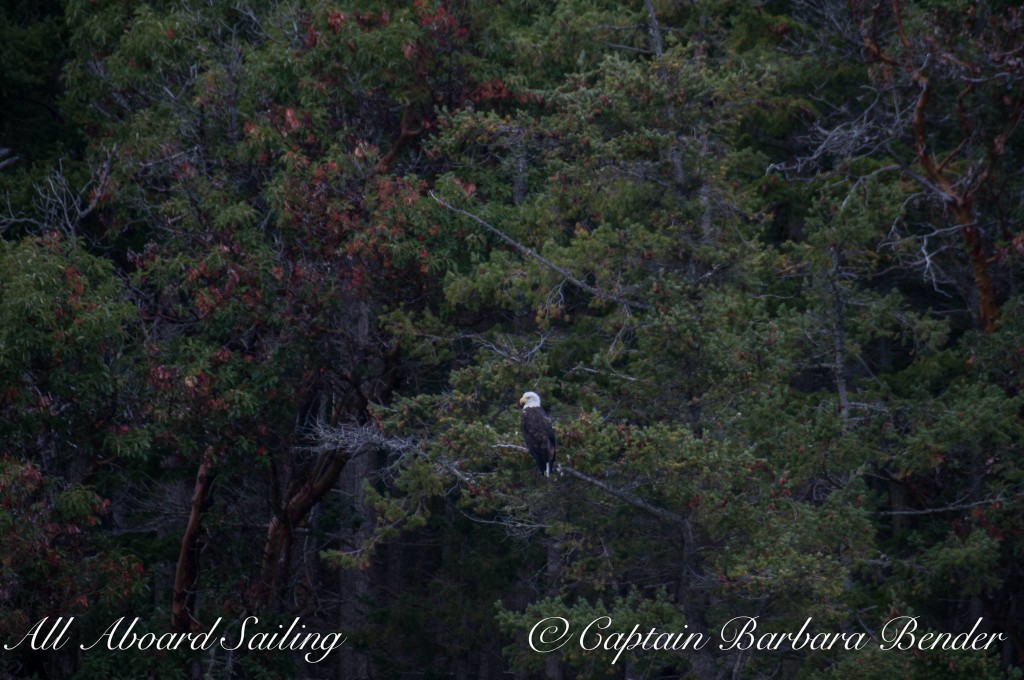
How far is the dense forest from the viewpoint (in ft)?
38.6

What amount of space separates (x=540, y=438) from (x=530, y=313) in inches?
220

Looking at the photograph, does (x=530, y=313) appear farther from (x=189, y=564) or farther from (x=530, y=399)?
(x=189, y=564)

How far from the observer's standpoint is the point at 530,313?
16109 millimetres

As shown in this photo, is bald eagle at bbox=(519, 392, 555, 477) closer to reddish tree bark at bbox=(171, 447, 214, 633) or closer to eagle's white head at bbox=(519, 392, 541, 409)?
eagle's white head at bbox=(519, 392, 541, 409)

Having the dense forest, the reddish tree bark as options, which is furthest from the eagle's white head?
the reddish tree bark

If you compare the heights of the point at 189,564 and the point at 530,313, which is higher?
the point at 530,313

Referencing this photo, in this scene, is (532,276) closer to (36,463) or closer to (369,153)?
(369,153)

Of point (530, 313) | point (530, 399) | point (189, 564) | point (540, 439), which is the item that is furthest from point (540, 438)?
point (189, 564)

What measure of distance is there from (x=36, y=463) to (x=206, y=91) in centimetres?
479

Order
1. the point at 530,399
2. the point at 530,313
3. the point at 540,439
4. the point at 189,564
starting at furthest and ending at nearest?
the point at 189,564
the point at 530,313
the point at 530,399
the point at 540,439

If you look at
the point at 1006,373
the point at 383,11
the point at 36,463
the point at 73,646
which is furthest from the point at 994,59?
the point at 73,646

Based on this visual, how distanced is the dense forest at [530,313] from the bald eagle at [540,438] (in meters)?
0.29

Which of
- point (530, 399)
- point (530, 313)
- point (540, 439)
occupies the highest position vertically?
point (540, 439)

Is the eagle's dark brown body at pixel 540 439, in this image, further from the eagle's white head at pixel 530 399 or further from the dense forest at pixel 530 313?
the eagle's white head at pixel 530 399
